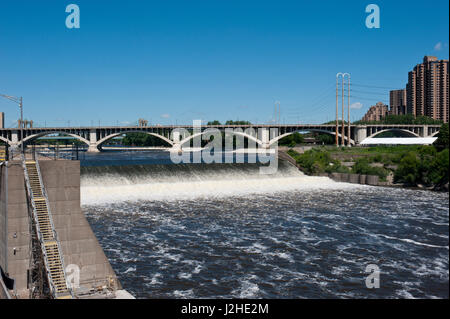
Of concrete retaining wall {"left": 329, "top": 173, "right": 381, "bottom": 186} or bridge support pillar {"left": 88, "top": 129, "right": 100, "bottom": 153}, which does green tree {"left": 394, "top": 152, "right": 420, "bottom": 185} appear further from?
bridge support pillar {"left": 88, "top": 129, "right": 100, "bottom": 153}

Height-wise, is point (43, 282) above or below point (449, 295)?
below

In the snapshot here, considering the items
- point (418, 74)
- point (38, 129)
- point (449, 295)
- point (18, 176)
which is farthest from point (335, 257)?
point (38, 129)

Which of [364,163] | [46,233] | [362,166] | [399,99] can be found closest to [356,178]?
[362,166]

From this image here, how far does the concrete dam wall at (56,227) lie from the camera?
11516 millimetres

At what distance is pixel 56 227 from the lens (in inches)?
461

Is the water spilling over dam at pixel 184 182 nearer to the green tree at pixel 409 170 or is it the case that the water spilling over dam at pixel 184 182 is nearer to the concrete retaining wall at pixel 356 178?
the concrete retaining wall at pixel 356 178

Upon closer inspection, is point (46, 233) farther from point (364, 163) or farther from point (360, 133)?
point (360, 133)

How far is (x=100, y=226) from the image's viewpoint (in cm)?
2169

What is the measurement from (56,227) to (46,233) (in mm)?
1071

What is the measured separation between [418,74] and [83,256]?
1113 centimetres

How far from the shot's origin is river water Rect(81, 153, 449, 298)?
13469mm

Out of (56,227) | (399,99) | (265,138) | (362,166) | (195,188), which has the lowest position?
(195,188)

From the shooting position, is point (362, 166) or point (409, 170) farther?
point (362, 166)
